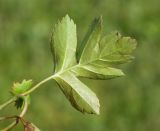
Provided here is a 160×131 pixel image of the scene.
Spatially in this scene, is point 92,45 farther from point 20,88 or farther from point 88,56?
point 20,88

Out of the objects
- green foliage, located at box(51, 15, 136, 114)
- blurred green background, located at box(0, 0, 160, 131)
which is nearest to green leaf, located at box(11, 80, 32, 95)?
green foliage, located at box(51, 15, 136, 114)

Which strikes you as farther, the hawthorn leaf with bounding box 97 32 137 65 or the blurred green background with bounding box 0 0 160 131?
the blurred green background with bounding box 0 0 160 131

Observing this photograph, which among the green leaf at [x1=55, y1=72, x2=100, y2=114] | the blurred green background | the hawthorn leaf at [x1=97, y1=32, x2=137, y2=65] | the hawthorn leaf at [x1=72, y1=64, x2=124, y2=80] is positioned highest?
the hawthorn leaf at [x1=97, y1=32, x2=137, y2=65]

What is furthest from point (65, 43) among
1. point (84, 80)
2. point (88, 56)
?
point (84, 80)

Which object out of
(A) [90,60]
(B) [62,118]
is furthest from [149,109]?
(A) [90,60]

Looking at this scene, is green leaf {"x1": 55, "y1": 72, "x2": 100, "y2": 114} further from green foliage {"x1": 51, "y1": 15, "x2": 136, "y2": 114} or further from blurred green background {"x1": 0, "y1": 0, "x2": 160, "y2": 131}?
blurred green background {"x1": 0, "y1": 0, "x2": 160, "y2": 131}

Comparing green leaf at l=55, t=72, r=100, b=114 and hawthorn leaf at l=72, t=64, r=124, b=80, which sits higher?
hawthorn leaf at l=72, t=64, r=124, b=80

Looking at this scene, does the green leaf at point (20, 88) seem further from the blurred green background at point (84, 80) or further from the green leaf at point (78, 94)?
the blurred green background at point (84, 80)
